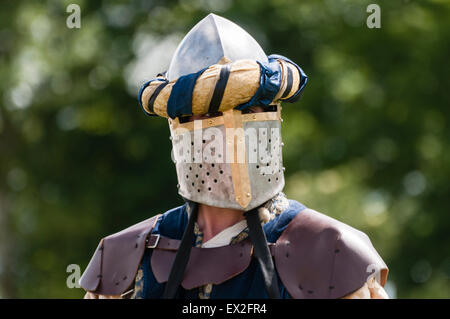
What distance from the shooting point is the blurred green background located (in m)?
13.6

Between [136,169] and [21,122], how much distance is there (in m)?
2.18

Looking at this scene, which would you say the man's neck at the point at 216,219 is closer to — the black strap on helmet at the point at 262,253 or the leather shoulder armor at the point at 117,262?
the black strap on helmet at the point at 262,253

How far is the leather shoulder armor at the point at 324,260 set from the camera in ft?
11.0

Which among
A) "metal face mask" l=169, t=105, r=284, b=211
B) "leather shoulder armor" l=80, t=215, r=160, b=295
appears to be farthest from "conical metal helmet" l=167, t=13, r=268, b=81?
"leather shoulder armor" l=80, t=215, r=160, b=295

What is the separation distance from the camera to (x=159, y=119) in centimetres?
1389

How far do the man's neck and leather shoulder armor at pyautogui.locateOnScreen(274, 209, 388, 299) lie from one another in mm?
278

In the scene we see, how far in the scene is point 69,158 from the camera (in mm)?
14305

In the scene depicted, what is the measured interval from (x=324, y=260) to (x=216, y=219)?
60 centimetres

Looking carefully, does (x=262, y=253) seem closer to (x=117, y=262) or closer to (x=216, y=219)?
(x=216, y=219)

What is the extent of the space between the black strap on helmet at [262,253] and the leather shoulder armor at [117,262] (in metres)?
0.55

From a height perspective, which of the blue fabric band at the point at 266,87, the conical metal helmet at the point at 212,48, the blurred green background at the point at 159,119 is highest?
the conical metal helmet at the point at 212,48

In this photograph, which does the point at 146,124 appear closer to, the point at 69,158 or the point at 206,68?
the point at 69,158

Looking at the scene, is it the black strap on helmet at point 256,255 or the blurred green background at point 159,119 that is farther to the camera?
the blurred green background at point 159,119

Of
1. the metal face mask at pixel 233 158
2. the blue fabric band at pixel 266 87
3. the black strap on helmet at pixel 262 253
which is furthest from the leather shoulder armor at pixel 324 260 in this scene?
the blue fabric band at pixel 266 87
